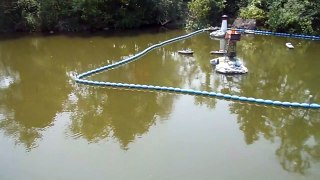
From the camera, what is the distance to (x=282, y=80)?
1012 cm

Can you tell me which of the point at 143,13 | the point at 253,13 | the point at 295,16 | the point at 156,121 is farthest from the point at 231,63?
the point at 143,13

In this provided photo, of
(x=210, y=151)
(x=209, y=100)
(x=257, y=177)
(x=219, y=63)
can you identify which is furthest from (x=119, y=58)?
(x=257, y=177)

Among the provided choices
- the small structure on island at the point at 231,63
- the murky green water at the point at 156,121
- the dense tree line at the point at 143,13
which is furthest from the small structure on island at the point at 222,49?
the dense tree line at the point at 143,13

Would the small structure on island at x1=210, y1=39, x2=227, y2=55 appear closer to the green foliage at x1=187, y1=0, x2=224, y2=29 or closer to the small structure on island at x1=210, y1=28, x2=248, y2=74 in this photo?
the small structure on island at x1=210, y1=28, x2=248, y2=74

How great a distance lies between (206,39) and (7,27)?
808 cm

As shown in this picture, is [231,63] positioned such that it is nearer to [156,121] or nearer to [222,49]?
[222,49]

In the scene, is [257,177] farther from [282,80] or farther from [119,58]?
[119,58]

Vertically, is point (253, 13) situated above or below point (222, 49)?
above

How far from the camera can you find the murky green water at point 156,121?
6.17m

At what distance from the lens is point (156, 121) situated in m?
7.84

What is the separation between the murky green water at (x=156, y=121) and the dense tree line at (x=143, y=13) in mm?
2940

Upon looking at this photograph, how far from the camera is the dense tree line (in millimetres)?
15023

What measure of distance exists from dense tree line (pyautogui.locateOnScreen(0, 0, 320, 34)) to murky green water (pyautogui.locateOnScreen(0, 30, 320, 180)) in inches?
116

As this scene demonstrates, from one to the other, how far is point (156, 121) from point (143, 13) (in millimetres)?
9468
